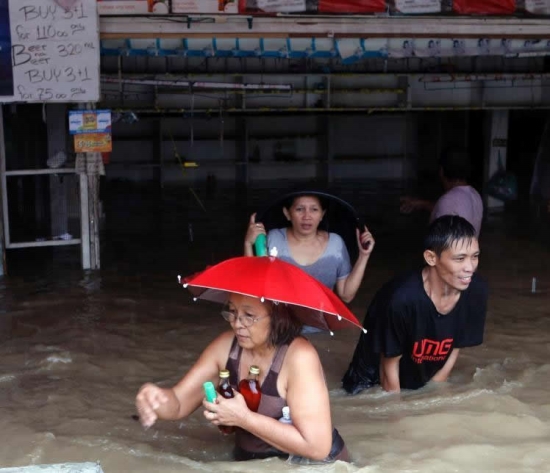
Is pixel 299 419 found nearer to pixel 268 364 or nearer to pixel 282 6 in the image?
pixel 268 364

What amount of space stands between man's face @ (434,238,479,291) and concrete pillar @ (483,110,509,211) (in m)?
10.1

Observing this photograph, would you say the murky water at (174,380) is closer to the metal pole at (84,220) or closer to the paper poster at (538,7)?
the metal pole at (84,220)

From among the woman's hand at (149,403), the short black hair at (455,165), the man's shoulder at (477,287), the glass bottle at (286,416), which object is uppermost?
the short black hair at (455,165)

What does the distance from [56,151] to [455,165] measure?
15.4ft

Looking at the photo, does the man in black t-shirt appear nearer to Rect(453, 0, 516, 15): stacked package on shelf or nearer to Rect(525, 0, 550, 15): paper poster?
Rect(453, 0, 516, 15): stacked package on shelf

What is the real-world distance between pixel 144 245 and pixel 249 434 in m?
7.23

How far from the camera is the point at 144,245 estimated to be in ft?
35.0

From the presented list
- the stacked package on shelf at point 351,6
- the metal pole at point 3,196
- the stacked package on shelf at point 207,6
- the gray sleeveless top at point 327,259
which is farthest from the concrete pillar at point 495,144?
the gray sleeveless top at point 327,259

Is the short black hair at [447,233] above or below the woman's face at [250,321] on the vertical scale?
above

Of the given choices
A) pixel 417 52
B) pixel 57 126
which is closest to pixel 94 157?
pixel 57 126

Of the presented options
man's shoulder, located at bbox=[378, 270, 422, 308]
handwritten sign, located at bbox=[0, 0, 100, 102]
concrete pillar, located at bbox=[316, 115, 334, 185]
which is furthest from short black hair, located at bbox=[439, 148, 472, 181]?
concrete pillar, located at bbox=[316, 115, 334, 185]

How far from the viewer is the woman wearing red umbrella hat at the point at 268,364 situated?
3.27 metres

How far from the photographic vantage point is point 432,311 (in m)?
4.42

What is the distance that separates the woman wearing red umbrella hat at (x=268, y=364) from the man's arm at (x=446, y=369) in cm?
125
